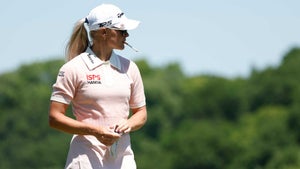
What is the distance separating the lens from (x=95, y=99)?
1141cm

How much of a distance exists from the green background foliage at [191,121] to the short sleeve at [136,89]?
70.7 metres

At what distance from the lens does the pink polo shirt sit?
Result: 11.4 meters

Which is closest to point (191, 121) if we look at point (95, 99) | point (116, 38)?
point (116, 38)

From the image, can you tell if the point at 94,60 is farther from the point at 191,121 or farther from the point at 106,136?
the point at 191,121

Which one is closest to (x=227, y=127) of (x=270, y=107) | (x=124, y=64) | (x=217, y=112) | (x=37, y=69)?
(x=270, y=107)

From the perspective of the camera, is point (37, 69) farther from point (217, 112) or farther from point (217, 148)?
point (217, 148)

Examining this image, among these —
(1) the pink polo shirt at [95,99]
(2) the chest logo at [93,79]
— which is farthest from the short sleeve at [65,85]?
(2) the chest logo at [93,79]

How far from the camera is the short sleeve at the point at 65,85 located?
11.4 meters

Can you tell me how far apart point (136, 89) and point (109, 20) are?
23.7 inches

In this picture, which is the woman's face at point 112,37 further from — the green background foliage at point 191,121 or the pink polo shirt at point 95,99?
the green background foliage at point 191,121

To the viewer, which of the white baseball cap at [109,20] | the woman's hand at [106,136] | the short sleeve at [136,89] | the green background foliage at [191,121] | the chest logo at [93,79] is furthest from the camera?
the green background foliage at [191,121]

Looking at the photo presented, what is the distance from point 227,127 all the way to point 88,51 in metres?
111

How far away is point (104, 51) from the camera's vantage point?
1162cm

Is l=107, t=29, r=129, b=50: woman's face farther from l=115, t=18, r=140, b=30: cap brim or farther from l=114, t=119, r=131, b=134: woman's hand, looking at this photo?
l=114, t=119, r=131, b=134: woman's hand
